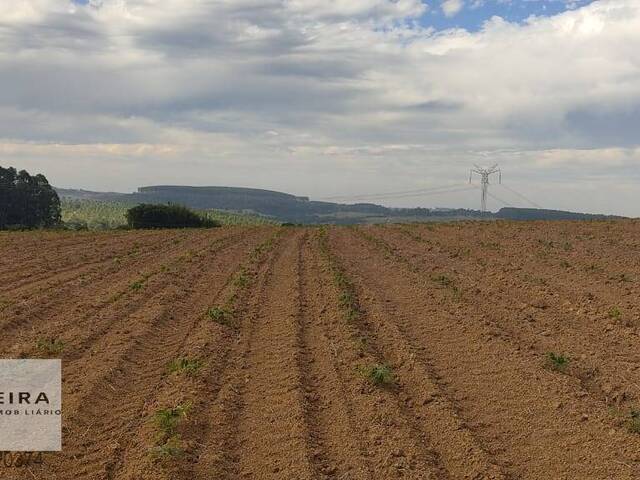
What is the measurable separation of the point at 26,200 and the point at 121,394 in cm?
7826

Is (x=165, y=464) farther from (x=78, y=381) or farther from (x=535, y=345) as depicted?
(x=535, y=345)

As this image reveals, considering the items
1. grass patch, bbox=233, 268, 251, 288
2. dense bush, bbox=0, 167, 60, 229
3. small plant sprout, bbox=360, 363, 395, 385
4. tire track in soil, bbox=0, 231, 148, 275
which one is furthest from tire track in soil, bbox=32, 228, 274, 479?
dense bush, bbox=0, 167, 60, 229

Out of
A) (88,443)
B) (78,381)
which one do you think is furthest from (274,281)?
(88,443)

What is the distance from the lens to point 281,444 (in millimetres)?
6645

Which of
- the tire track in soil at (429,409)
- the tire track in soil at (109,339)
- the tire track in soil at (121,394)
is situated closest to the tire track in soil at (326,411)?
the tire track in soil at (429,409)

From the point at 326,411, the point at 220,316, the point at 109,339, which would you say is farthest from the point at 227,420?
the point at 220,316

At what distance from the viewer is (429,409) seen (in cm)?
760

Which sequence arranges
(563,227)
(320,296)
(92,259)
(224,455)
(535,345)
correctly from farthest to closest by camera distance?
(563,227)
(92,259)
(320,296)
(535,345)
(224,455)

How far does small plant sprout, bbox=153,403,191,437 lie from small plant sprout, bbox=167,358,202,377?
4.24 feet

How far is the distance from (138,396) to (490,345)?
5.85m

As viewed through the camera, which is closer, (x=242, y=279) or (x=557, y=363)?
(x=557, y=363)

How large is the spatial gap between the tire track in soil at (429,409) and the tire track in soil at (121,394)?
3340 mm

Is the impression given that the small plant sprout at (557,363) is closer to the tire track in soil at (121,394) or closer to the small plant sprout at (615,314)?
the small plant sprout at (615,314)

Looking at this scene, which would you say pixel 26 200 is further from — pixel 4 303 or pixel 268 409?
pixel 268 409
